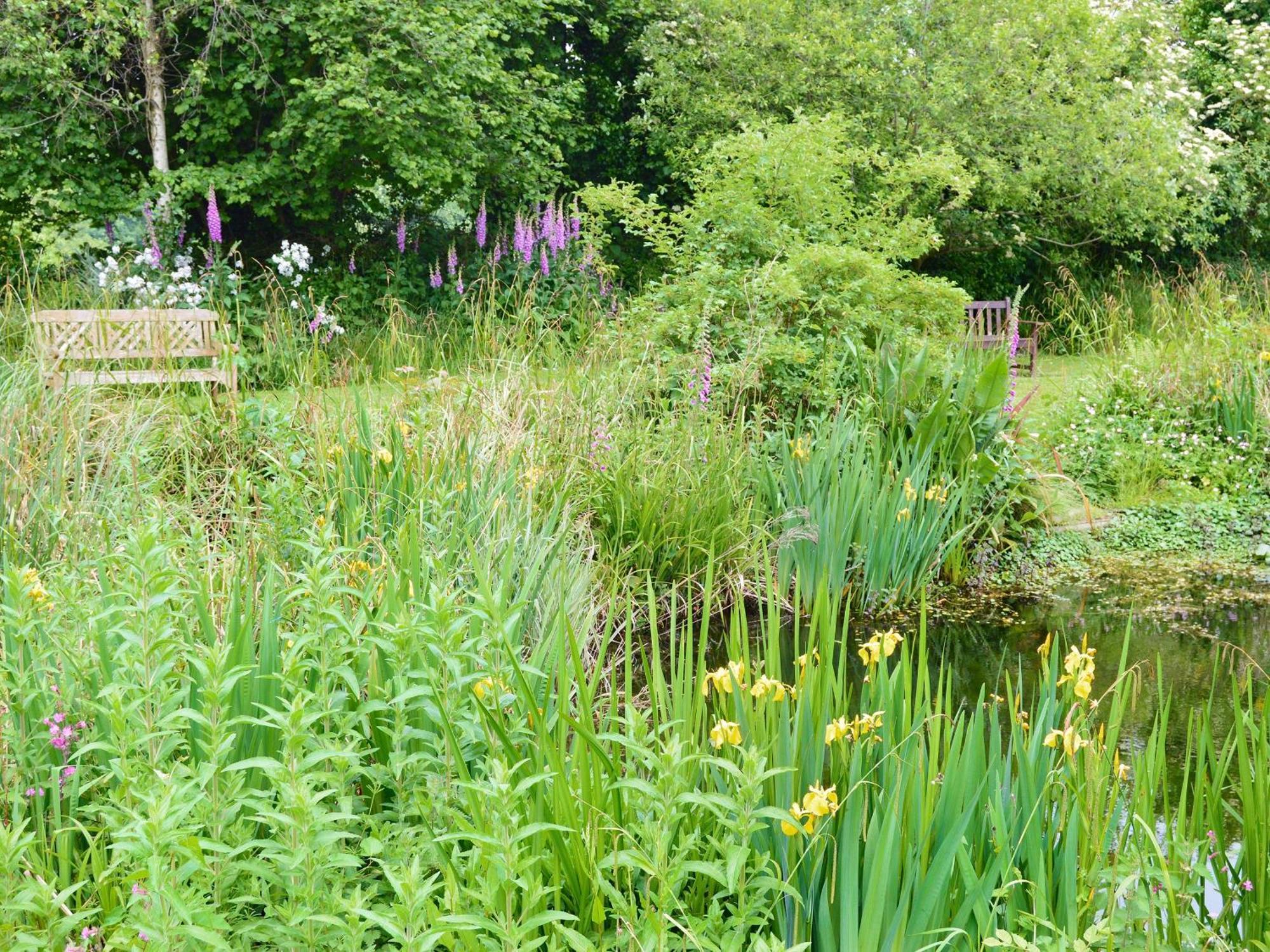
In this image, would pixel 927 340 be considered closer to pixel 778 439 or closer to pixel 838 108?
pixel 778 439

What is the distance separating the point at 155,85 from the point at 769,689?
9683 mm

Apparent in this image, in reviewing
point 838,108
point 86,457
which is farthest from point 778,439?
point 838,108

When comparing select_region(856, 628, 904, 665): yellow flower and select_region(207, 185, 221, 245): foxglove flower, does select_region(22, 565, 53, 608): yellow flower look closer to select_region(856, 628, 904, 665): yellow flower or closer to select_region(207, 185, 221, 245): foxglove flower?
select_region(856, 628, 904, 665): yellow flower

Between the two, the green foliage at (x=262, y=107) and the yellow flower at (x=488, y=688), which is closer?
the yellow flower at (x=488, y=688)

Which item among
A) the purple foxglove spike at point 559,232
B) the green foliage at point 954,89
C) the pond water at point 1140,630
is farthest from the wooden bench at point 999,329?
the purple foxglove spike at point 559,232

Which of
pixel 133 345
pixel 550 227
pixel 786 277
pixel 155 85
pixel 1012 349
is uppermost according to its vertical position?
pixel 155 85

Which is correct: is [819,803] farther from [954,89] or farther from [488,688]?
[954,89]

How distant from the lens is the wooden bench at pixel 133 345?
502 cm

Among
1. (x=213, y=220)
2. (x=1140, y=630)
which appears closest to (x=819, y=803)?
(x=1140, y=630)

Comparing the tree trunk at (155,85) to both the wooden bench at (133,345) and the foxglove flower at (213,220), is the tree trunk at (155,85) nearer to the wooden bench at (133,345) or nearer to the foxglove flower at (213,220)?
the foxglove flower at (213,220)

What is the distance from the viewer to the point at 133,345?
18.9 feet

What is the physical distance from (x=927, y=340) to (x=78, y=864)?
5.25 metres

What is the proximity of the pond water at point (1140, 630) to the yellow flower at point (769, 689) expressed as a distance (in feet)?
6.80

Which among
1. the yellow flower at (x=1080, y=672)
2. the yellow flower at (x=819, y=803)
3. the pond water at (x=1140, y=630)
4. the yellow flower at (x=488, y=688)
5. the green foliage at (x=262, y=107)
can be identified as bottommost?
the pond water at (x=1140, y=630)
